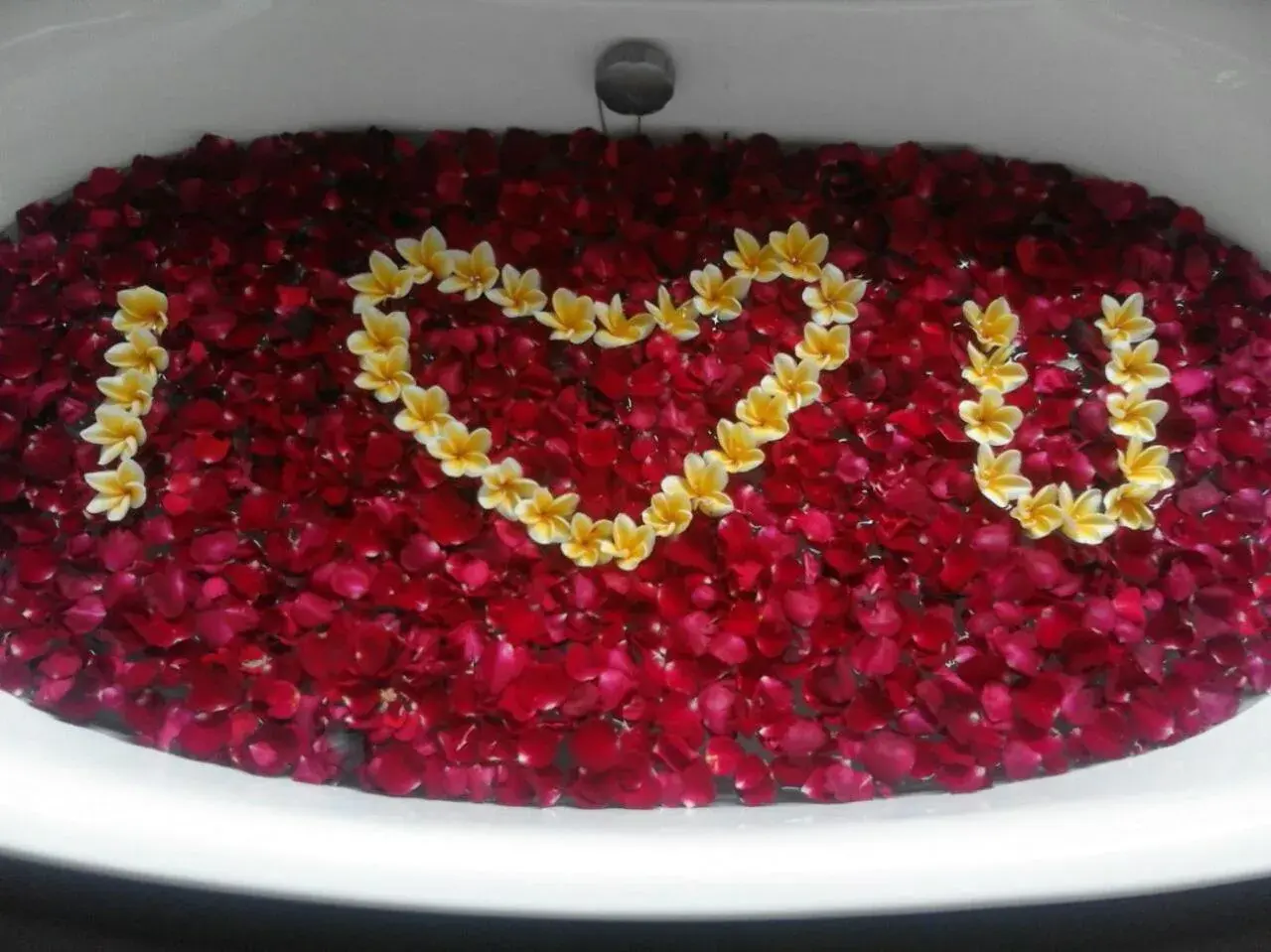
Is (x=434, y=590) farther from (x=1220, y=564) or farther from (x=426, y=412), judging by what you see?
(x=1220, y=564)

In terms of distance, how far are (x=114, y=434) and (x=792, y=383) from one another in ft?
2.34

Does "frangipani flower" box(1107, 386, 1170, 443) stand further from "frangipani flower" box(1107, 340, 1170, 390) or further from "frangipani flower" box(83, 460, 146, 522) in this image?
"frangipani flower" box(83, 460, 146, 522)

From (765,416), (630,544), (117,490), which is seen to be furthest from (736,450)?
(117,490)

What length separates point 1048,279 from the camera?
44.3 inches

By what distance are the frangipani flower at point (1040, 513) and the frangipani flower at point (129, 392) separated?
0.92m

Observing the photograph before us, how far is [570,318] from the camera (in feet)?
3.55

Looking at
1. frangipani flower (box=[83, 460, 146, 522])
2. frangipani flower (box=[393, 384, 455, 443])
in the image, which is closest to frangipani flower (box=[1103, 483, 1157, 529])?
frangipani flower (box=[393, 384, 455, 443])

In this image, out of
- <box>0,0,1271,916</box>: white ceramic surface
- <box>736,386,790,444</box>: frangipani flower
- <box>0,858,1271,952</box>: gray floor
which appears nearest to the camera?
<box>0,0,1271,916</box>: white ceramic surface

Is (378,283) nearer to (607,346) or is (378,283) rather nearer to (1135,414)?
(607,346)

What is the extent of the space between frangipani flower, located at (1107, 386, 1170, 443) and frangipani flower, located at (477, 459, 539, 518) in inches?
24.8

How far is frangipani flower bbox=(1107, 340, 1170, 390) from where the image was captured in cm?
109

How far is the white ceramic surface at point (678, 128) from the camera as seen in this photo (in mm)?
697

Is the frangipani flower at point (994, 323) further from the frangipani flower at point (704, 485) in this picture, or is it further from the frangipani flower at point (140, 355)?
the frangipani flower at point (140, 355)

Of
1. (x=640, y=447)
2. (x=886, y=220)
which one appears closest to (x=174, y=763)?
(x=640, y=447)
